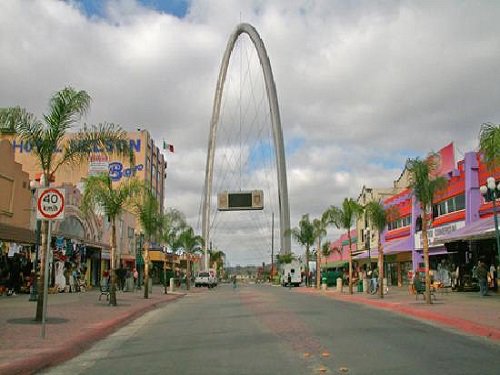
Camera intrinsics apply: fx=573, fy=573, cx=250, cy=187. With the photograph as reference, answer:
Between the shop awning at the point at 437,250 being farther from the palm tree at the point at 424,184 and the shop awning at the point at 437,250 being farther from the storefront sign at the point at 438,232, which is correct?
the palm tree at the point at 424,184

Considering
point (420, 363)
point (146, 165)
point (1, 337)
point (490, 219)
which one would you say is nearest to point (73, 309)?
point (1, 337)

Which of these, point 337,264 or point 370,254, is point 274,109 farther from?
point 370,254

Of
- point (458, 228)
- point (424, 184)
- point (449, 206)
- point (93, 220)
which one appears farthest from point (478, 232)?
point (93, 220)

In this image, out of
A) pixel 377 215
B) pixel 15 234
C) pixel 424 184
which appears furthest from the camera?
pixel 377 215

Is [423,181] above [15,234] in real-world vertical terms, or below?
above

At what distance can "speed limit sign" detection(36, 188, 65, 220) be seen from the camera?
12727 millimetres

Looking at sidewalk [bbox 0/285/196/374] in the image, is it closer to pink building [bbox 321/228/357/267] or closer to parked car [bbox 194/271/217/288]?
parked car [bbox 194/271/217/288]

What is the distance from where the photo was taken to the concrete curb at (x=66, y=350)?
30.1ft

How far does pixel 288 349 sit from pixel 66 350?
14.4 feet

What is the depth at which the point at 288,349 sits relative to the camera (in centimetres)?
1138

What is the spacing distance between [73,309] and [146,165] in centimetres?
5911

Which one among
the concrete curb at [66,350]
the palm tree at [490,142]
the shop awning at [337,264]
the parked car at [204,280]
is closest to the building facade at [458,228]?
the palm tree at [490,142]

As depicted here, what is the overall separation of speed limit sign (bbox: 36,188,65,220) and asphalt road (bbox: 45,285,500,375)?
10.1 feet

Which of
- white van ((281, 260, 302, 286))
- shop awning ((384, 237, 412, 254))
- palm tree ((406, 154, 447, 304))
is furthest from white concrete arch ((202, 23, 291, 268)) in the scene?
palm tree ((406, 154, 447, 304))
